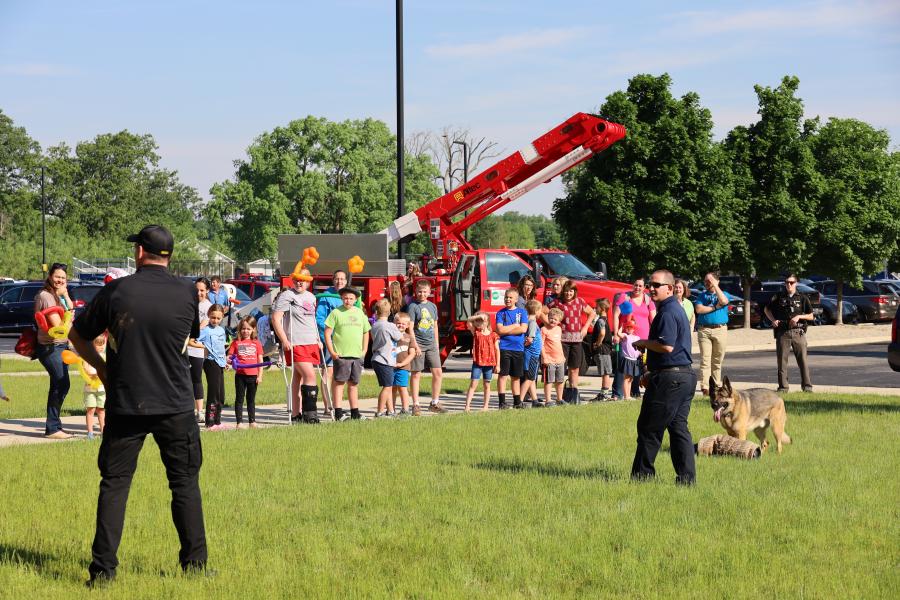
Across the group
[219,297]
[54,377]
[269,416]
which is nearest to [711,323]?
[269,416]

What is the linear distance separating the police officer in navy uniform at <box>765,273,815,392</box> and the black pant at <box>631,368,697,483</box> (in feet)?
27.7

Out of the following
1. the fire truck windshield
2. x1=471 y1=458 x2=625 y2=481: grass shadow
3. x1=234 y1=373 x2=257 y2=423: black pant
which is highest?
the fire truck windshield

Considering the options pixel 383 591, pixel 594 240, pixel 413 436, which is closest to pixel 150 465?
pixel 413 436

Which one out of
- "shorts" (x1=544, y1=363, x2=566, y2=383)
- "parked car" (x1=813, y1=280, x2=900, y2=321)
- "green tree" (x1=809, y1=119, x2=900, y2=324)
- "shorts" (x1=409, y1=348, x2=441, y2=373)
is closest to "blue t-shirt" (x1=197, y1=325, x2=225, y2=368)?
"shorts" (x1=409, y1=348, x2=441, y2=373)

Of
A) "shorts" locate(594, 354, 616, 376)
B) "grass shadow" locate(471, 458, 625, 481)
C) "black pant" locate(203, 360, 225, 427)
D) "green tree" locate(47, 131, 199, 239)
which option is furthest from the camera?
"green tree" locate(47, 131, 199, 239)

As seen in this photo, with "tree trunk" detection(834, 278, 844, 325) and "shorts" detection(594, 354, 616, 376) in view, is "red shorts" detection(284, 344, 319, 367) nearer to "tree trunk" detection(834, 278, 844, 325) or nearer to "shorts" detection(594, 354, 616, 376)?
"shorts" detection(594, 354, 616, 376)

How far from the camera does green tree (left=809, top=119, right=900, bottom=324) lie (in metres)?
38.6

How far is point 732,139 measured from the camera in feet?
124

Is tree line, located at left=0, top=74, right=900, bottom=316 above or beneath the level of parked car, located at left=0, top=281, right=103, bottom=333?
above

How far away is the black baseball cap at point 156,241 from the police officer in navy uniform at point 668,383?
13.1 ft

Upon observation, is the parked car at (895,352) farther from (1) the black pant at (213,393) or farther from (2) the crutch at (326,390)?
(1) the black pant at (213,393)

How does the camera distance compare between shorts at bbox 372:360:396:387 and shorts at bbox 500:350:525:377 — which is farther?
shorts at bbox 500:350:525:377

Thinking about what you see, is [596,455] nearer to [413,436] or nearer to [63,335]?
[413,436]

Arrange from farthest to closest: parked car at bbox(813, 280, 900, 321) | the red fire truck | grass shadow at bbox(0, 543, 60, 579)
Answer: parked car at bbox(813, 280, 900, 321) < the red fire truck < grass shadow at bbox(0, 543, 60, 579)
